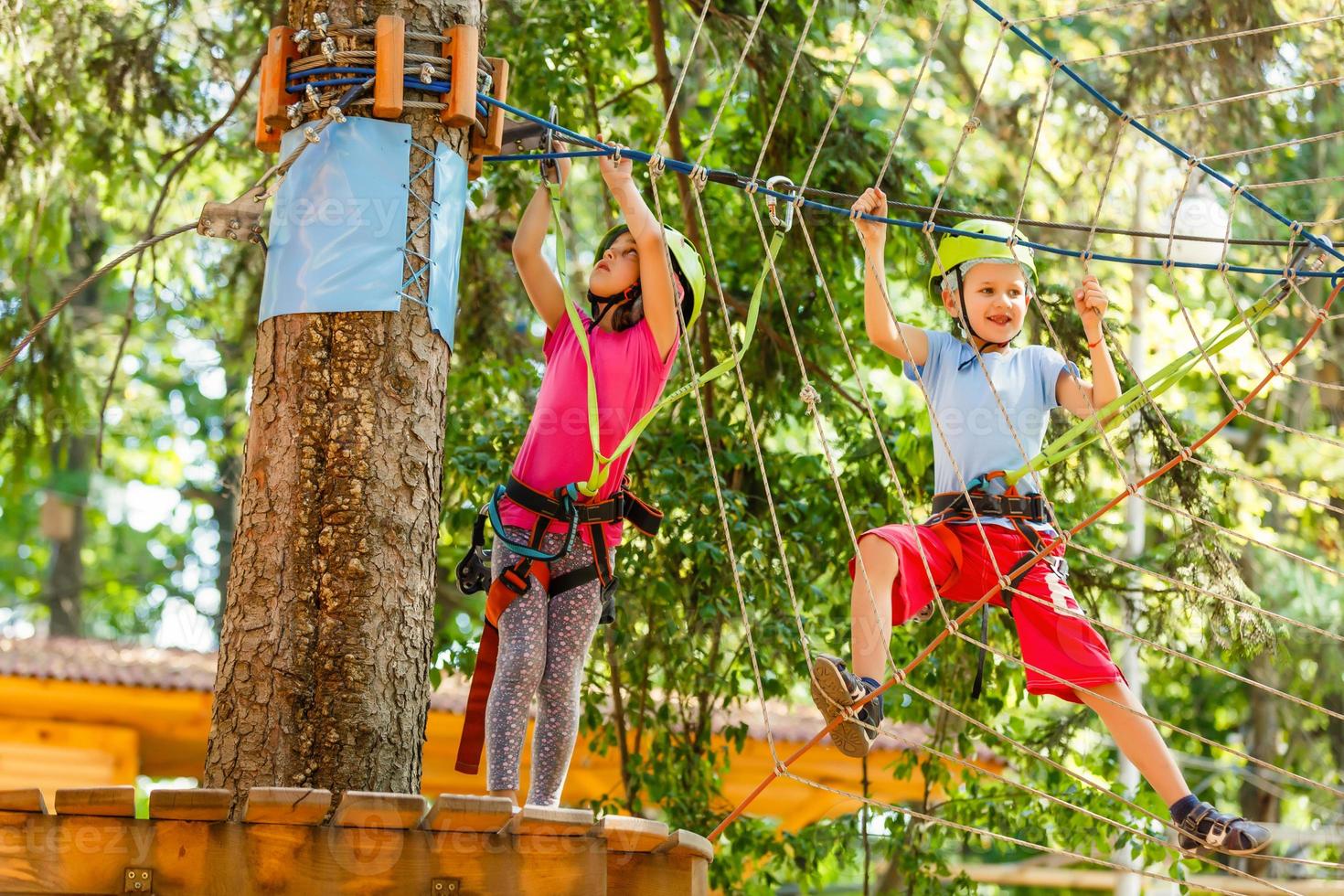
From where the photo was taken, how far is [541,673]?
2684mm

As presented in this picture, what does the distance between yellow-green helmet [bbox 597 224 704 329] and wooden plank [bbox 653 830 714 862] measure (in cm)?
102

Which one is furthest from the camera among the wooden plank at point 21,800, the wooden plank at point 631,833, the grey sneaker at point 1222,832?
the grey sneaker at point 1222,832

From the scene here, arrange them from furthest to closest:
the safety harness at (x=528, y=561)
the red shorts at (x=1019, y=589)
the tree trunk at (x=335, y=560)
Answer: the red shorts at (x=1019, y=589) < the safety harness at (x=528, y=561) < the tree trunk at (x=335, y=560)

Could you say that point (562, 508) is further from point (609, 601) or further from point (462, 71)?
point (462, 71)

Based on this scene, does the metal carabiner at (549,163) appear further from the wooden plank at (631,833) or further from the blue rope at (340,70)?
the wooden plank at (631,833)

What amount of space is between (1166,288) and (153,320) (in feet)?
24.0

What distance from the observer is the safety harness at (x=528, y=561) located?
2.69m

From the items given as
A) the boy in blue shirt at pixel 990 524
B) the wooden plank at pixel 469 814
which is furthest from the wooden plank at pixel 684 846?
the boy in blue shirt at pixel 990 524

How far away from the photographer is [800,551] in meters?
4.53

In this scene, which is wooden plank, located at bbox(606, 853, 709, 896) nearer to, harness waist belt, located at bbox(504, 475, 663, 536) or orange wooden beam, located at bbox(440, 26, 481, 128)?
harness waist belt, located at bbox(504, 475, 663, 536)

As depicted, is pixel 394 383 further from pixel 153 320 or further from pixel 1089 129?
pixel 153 320

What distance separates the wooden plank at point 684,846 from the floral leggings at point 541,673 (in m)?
0.42

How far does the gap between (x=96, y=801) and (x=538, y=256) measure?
136cm

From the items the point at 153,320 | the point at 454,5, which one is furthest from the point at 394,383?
the point at 153,320
